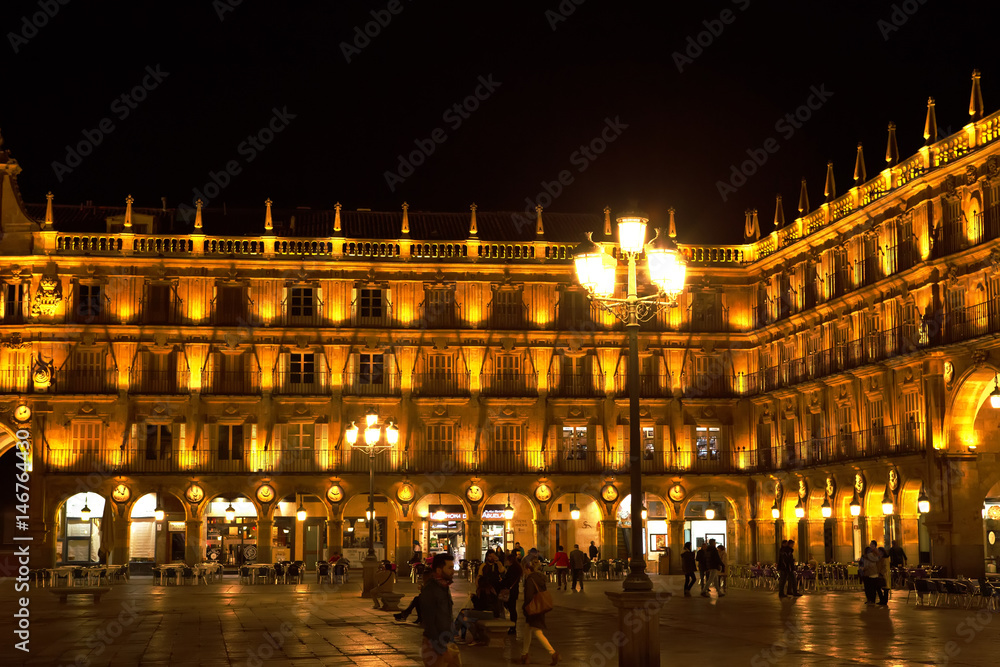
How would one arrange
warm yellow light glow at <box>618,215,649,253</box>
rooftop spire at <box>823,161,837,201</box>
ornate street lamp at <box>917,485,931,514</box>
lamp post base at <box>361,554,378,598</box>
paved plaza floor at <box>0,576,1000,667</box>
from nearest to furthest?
warm yellow light glow at <box>618,215,649,253</box> → paved plaza floor at <box>0,576,1000,667</box> → lamp post base at <box>361,554,378,598</box> → ornate street lamp at <box>917,485,931,514</box> → rooftop spire at <box>823,161,837,201</box>

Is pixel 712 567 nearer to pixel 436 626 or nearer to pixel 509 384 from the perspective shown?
pixel 436 626

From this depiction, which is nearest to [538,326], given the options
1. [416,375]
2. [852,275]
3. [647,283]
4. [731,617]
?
[416,375]

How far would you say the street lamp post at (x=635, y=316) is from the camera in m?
16.2

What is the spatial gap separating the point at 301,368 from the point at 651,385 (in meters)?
14.9

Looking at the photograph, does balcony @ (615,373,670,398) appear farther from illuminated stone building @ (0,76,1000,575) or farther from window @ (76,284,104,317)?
window @ (76,284,104,317)

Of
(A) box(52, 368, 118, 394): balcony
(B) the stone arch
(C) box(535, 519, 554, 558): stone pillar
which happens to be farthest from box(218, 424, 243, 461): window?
(B) the stone arch

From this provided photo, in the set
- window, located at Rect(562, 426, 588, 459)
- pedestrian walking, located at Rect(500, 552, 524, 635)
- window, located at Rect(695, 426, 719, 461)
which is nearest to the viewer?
pedestrian walking, located at Rect(500, 552, 524, 635)

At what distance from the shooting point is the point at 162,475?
55.6 meters

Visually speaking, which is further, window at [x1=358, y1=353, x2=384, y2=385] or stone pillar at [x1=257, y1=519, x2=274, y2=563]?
window at [x1=358, y1=353, x2=384, y2=385]

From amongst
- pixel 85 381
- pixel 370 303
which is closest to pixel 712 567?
pixel 370 303

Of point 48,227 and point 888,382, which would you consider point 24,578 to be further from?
point 888,382

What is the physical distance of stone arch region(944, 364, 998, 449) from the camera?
4081 centimetres

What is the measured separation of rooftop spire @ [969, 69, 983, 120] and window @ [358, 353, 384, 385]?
2669 centimetres

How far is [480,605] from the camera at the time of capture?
24.2 metres
